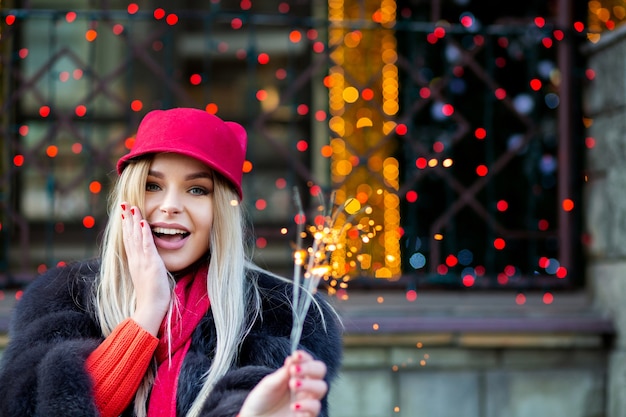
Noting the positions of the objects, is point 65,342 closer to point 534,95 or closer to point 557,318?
point 557,318

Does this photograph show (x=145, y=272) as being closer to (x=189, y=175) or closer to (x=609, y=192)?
(x=189, y=175)

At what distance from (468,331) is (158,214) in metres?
2.36

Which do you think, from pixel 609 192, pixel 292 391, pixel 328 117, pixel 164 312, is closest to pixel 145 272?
pixel 164 312

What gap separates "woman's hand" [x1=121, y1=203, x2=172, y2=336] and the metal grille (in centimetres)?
197

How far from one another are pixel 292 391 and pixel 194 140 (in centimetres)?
81

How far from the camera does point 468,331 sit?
4418mm

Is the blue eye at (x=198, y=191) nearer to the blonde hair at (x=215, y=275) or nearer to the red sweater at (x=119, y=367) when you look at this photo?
the blonde hair at (x=215, y=275)

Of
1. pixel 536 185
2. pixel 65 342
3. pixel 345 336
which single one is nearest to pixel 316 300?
pixel 65 342

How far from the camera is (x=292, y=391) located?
204 cm

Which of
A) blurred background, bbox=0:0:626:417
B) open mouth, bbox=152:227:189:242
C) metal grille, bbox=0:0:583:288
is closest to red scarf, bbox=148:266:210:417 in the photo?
open mouth, bbox=152:227:189:242

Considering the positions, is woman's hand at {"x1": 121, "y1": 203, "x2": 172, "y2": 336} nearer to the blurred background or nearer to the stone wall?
the blurred background

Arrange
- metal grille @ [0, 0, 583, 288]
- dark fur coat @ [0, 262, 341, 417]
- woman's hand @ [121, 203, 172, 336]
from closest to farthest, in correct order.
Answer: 1. dark fur coat @ [0, 262, 341, 417]
2. woman's hand @ [121, 203, 172, 336]
3. metal grille @ [0, 0, 583, 288]

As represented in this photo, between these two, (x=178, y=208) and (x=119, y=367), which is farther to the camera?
(x=178, y=208)

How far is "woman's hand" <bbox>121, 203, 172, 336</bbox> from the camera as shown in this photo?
2.42m
